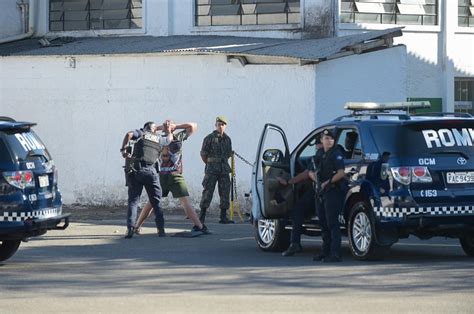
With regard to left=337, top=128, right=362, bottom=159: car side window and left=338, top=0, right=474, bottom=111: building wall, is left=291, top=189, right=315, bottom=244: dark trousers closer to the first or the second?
left=337, top=128, right=362, bottom=159: car side window

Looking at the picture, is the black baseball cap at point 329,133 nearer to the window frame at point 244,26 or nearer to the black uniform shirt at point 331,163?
the black uniform shirt at point 331,163

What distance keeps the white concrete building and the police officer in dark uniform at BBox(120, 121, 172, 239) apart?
15.2 feet

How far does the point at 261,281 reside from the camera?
42.3ft

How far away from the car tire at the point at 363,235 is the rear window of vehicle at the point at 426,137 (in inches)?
31.6

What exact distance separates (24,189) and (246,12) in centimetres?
1298

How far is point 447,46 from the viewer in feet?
89.0

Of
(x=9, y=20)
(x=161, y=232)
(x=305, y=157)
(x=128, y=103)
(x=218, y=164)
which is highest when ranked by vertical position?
(x=9, y=20)

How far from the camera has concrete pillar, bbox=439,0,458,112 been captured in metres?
27.1

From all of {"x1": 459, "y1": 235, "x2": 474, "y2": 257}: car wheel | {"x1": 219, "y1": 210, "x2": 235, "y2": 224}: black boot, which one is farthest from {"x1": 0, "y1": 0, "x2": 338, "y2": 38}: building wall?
{"x1": 459, "y1": 235, "x2": 474, "y2": 257}: car wheel

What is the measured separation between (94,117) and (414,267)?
1243 cm

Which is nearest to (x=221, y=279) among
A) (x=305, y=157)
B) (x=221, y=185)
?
(x=305, y=157)

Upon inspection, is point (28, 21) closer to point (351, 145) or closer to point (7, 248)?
point (7, 248)

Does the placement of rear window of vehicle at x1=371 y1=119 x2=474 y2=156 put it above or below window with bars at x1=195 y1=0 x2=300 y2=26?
below

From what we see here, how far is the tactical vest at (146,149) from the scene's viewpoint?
1820 cm
